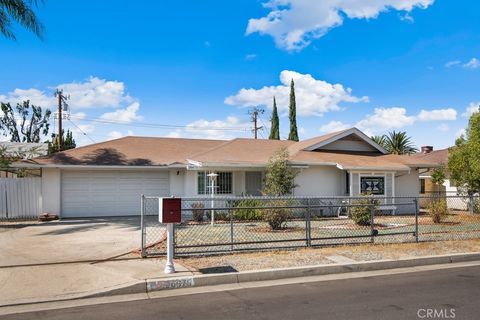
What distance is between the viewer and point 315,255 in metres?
9.99

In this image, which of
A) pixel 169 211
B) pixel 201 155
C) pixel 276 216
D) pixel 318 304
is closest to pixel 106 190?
pixel 201 155

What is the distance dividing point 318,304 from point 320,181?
1576cm

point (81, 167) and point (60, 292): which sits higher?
point (81, 167)

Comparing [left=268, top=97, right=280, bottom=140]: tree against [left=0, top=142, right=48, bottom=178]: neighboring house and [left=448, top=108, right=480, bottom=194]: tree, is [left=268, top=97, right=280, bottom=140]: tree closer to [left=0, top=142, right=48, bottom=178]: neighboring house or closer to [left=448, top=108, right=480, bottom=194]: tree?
[left=0, top=142, right=48, bottom=178]: neighboring house

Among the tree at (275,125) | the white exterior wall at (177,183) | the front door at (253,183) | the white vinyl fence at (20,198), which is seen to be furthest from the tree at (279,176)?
the tree at (275,125)

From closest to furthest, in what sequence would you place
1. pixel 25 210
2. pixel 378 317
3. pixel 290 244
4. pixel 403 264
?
pixel 378 317 → pixel 403 264 → pixel 290 244 → pixel 25 210

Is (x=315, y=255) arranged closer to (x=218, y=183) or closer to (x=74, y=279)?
(x=74, y=279)

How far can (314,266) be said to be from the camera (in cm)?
877

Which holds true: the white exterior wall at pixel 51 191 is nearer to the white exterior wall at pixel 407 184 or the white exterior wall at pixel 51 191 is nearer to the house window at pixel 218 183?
the house window at pixel 218 183

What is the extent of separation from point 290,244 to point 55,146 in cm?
3063

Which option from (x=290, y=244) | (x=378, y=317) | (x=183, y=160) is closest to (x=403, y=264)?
(x=290, y=244)

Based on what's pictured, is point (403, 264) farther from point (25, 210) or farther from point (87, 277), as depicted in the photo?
point (25, 210)

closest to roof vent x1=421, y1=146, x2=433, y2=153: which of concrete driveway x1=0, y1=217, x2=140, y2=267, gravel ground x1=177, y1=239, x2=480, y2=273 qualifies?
gravel ground x1=177, y1=239, x2=480, y2=273

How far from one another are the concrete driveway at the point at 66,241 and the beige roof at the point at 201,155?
12.0ft
